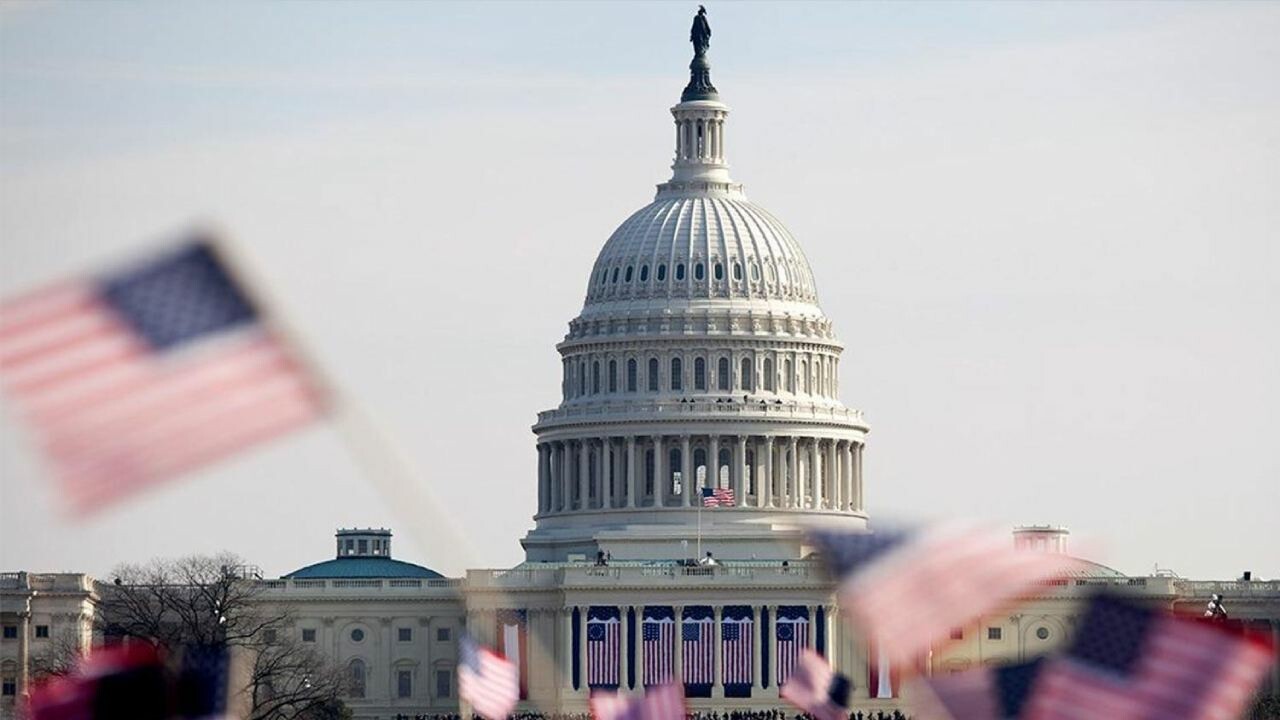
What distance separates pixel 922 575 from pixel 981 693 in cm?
322

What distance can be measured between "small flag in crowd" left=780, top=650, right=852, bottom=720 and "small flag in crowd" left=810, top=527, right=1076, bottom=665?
16713mm

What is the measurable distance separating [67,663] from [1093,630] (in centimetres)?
14342

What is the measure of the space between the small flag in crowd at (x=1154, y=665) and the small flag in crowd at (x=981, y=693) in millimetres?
5051

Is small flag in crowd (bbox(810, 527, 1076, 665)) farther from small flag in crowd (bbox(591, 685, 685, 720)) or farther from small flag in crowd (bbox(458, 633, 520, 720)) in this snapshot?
small flag in crowd (bbox(458, 633, 520, 720))

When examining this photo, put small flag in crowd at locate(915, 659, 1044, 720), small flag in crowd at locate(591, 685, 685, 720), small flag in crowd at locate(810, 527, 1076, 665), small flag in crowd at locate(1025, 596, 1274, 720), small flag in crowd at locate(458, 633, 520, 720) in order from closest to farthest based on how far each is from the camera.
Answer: small flag in crowd at locate(1025, 596, 1274, 720), small flag in crowd at locate(810, 527, 1076, 665), small flag in crowd at locate(915, 659, 1044, 720), small flag in crowd at locate(591, 685, 685, 720), small flag in crowd at locate(458, 633, 520, 720)

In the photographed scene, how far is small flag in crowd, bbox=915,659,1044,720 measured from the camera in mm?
54781

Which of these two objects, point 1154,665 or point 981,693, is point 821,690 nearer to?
point 981,693

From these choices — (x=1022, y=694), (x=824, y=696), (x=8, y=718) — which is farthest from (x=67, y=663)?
(x=1022, y=694)

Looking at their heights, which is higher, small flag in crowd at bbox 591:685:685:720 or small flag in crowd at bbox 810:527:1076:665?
small flag in crowd at bbox 810:527:1076:665

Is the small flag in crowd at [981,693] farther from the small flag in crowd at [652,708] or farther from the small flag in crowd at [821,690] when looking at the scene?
the small flag in crowd at [821,690]

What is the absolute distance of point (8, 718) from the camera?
189 metres

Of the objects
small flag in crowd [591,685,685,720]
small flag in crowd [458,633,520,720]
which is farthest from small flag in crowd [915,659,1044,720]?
Result: small flag in crowd [458,633,520,720]

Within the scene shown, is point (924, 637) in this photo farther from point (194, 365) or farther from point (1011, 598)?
point (194, 365)

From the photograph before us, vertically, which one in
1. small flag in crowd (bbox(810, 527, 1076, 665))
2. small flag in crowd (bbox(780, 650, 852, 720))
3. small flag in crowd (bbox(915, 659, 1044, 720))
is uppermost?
small flag in crowd (bbox(810, 527, 1076, 665))
